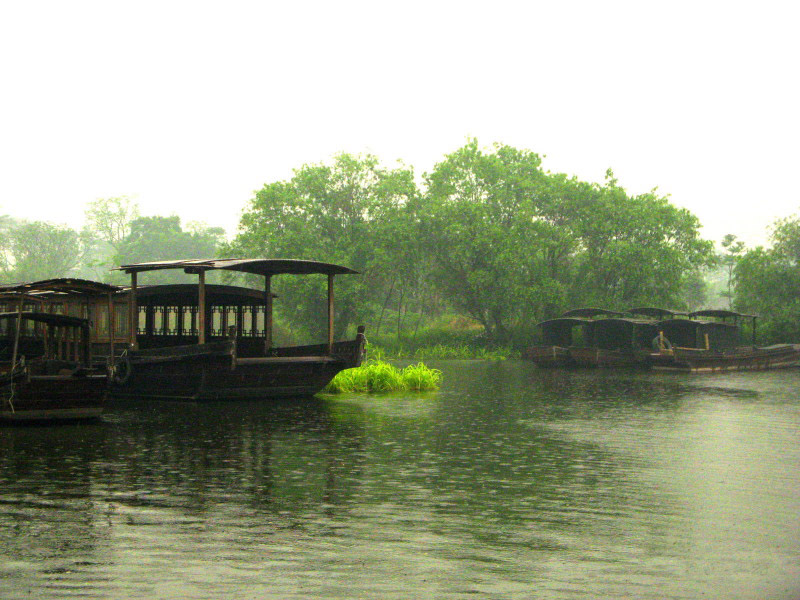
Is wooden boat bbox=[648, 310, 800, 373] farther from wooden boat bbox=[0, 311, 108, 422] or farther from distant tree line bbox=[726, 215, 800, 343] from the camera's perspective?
wooden boat bbox=[0, 311, 108, 422]

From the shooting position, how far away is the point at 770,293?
5947 centimetres

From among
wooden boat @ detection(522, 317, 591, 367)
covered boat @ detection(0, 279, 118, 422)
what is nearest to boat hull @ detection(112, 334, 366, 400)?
covered boat @ detection(0, 279, 118, 422)

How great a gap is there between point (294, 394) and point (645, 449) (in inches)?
489

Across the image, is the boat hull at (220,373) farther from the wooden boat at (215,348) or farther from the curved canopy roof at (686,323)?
the curved canopy roof at (686,323)

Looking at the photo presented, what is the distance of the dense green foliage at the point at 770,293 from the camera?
191 ft

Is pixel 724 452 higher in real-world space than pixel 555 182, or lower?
lower

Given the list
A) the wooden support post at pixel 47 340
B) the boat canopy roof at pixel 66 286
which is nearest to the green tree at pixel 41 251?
the wooden support post at pixel 47 340

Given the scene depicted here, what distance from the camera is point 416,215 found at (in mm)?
60094

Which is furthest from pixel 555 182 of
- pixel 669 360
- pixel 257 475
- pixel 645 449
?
pixel 257 475

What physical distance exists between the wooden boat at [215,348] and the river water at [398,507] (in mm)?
3116

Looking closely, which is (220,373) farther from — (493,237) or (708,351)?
(493,237)

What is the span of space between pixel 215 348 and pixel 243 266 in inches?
120

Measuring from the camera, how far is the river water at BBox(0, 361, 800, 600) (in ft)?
24.9

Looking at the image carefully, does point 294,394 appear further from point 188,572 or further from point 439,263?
point 439,263
